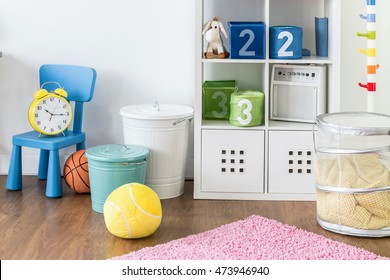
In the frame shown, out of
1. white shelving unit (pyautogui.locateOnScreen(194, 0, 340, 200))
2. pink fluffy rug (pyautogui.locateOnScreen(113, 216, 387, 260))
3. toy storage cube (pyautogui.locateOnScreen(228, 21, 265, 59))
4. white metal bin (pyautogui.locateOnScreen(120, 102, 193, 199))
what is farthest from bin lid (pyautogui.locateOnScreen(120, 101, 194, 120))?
pink fluffy rug (pyautogui.locateOnScreen(113, 216, 387, 260))

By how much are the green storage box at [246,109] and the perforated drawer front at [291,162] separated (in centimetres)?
11

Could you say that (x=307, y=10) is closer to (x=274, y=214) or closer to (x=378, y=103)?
(x=378, y=103)

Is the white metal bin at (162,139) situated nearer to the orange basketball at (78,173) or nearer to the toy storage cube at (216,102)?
the toy storage cube at (216,102)

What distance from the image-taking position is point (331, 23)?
3438mm

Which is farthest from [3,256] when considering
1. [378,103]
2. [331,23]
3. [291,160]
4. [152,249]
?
[378,103]

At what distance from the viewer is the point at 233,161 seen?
349 centimetres

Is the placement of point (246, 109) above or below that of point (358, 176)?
above

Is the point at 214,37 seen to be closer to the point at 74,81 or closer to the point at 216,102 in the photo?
the point at 216,102

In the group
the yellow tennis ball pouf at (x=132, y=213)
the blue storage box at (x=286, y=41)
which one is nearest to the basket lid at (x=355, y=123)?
the blue storage box at (x=286, y=41)

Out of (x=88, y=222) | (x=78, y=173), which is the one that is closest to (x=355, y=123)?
(x=88, y=222)

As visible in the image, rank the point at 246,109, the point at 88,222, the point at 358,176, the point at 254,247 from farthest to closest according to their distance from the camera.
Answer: the point at 246,109 < the point at 88,222 < the point at 358,176 < the point at 254,247

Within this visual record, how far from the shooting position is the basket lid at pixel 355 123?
2.87m

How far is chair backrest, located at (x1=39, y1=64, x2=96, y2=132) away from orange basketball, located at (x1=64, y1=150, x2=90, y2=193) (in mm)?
286

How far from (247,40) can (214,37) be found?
0.17 meters
